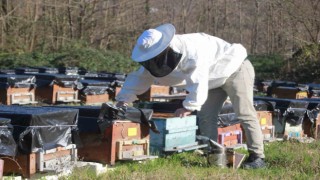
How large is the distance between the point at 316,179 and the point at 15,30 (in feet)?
75.8

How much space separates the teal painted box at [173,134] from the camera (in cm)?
622

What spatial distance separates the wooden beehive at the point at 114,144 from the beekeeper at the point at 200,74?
0.50 meters

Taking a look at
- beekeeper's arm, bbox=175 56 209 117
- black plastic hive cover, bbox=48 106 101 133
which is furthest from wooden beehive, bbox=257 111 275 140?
beekeeper's arm, bbox=175 56 209 117

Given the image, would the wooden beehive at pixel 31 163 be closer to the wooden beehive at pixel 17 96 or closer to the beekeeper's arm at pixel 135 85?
the beekeeper's arm at pixel 135 85

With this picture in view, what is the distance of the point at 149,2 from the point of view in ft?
106

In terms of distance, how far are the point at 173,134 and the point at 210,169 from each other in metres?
1.14

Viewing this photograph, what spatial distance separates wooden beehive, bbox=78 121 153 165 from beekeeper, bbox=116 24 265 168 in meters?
0.50

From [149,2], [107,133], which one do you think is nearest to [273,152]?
[107,133]

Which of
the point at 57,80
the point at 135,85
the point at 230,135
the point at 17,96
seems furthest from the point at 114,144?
the point at 57,80

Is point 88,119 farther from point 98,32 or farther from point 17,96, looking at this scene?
point 98,32

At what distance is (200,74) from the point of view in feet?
15.9

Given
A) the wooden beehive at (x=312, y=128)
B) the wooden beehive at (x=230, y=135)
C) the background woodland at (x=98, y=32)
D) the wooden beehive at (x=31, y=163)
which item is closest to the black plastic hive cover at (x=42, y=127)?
the wooden beehive at (x=31, y=163)

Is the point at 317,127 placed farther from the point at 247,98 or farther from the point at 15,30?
the point at 15,30

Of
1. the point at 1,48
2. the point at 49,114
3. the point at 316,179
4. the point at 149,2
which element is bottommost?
the point at 316,179
